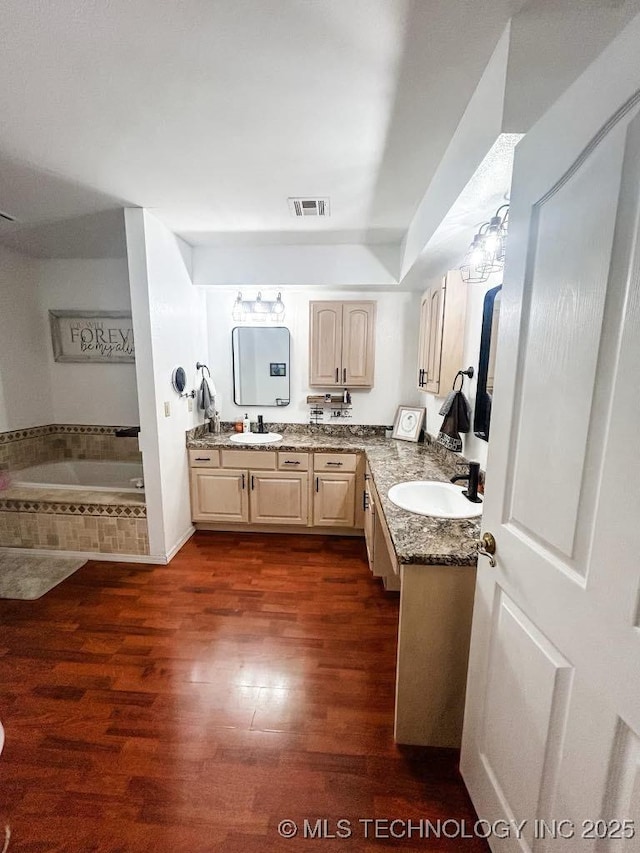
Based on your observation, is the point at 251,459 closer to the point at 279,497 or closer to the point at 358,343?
the point at 279,497

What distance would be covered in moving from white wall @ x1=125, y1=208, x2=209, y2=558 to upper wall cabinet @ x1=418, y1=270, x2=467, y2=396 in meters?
1.95

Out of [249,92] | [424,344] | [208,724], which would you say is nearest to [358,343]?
[424,344]

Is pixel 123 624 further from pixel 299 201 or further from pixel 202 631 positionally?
pixel 299 201

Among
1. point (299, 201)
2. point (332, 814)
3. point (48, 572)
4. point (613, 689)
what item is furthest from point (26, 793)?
point (299, 201)

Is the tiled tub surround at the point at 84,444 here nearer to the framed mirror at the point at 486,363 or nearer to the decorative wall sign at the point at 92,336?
the decorative wall sign at the point at 92,336

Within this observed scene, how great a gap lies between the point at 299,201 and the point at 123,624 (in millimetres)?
2767

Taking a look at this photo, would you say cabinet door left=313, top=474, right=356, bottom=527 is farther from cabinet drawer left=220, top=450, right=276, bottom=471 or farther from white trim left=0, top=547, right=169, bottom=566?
white trim left=0, top=547, right=169, bottom=566

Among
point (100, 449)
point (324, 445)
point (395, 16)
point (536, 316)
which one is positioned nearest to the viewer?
point (536, 316)

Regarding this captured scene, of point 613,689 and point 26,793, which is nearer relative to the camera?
point 613,689

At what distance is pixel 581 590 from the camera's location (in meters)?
0.66

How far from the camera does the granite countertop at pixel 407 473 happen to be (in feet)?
3.74

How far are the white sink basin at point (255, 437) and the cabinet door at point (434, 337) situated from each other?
144 centimetres

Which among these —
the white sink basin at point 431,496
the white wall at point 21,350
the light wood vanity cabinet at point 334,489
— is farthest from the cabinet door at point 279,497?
the white wall at point 21,350

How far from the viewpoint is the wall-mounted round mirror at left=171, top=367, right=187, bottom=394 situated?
2545mm
